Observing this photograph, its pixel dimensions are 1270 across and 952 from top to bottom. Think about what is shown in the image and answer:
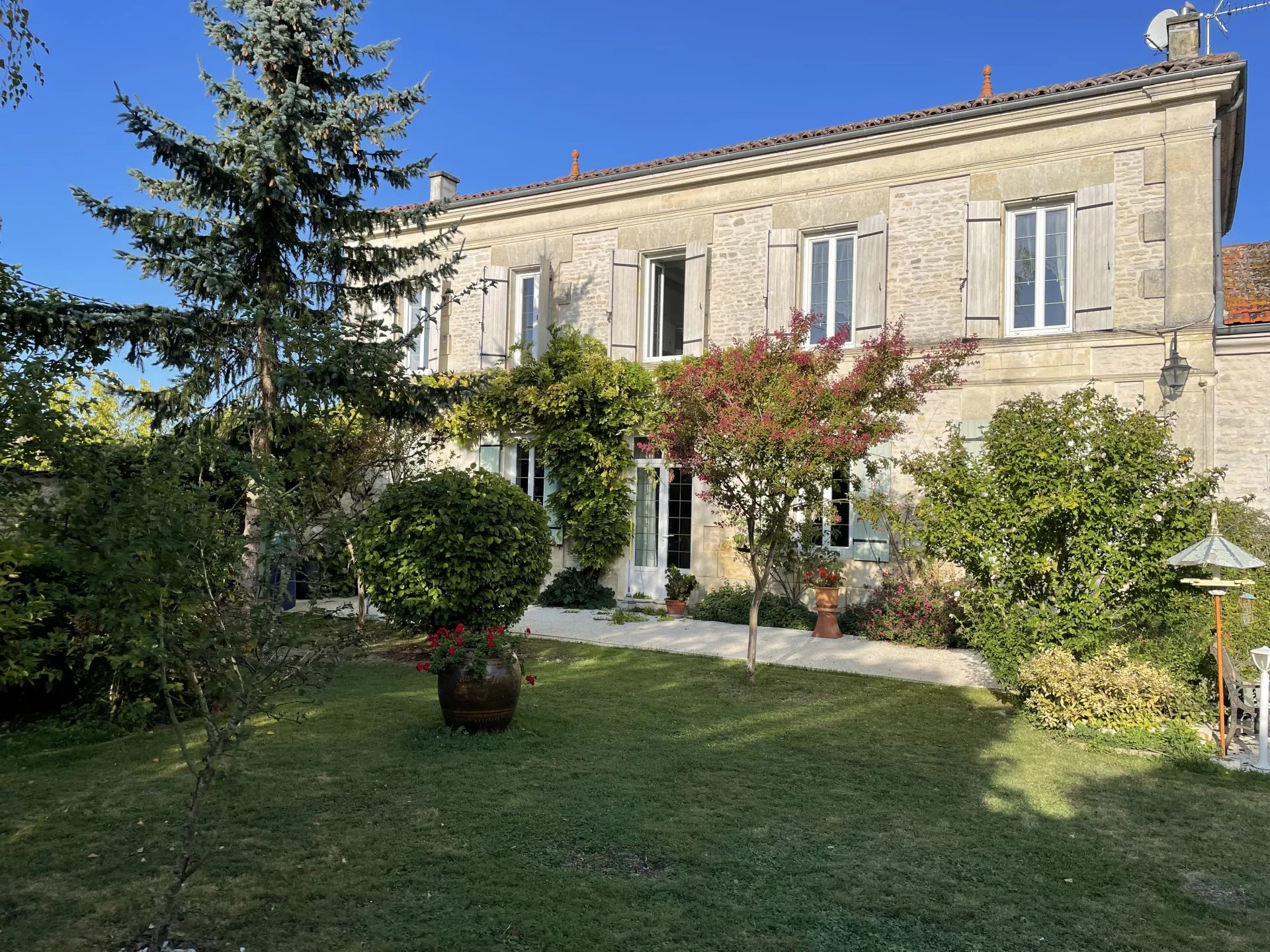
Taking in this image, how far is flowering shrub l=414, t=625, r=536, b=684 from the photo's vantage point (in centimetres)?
602

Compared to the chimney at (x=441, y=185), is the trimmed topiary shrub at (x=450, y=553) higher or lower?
lower

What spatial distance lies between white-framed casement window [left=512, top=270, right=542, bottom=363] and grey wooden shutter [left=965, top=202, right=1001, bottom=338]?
284 inches

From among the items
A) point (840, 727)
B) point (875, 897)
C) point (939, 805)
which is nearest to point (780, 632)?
point (840, 727)

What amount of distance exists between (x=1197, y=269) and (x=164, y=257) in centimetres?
1204

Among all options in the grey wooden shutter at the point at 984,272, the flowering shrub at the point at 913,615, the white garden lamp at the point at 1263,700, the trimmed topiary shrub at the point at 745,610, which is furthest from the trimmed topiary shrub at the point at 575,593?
the white garden lamp at the point at 1263,700

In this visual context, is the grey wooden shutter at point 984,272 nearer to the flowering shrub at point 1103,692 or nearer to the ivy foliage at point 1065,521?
the ivy foliage at point 1065,521

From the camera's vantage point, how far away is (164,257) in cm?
954

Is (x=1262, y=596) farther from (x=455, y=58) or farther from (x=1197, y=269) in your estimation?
(x=455, y=58)

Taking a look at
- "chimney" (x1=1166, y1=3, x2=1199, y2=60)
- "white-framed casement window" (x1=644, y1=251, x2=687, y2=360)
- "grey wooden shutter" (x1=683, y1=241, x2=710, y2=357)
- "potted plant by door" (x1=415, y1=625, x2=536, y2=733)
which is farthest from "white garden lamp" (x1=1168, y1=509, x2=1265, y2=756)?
"white-framed casement window" (x1=644, y1=251, x2=687, y2=360)

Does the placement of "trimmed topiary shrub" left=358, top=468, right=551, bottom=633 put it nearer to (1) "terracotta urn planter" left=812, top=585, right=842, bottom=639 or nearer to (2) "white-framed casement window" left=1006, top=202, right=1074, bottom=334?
(1) "terracotta urn planter" left=812, top=585, right=842, bottom=639

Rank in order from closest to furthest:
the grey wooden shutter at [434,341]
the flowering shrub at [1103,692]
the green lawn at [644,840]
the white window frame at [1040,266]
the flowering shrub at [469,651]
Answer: the green lawn at [644,840] < the flowering shrub at [469,651] < the flowering shrub at [1103,692] < the white window frame at [1040,266] < the grey wooden shutter at [434,341]

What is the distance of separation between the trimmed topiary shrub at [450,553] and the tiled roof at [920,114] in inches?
302

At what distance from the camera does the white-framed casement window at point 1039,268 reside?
35.9 feet

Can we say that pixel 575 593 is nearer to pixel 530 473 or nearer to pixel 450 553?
pixel 530 473
